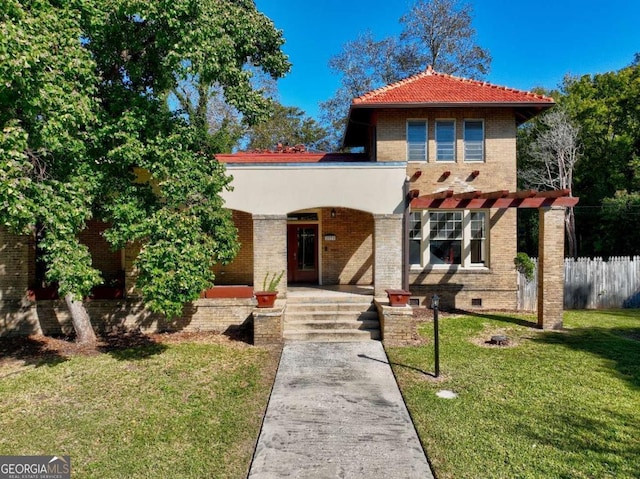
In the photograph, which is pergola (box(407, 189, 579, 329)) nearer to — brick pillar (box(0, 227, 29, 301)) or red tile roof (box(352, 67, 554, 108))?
red tile roof (box(352, 67, 554, 108))

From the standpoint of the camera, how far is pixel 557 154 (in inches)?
869

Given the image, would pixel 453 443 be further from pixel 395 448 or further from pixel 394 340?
pixel 394 340

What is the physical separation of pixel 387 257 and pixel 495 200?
127 inches

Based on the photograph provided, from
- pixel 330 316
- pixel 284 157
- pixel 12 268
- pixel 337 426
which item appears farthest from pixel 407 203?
pixel 12 268

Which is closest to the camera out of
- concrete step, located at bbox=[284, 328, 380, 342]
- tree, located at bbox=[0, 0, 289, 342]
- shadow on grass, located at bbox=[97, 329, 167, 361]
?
tree, located at bbox=[0, 0, 289, 342]

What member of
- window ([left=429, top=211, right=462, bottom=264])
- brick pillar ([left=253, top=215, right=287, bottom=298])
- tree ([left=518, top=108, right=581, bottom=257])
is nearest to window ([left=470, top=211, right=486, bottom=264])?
window ([left=429, top=211, right=462, bottom=264])

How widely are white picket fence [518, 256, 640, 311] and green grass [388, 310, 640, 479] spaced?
4452 mm

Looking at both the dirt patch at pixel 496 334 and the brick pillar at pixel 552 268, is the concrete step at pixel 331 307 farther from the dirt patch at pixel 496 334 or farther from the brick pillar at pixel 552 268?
the brick pillar at pixel 552 268

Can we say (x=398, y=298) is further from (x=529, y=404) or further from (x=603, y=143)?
(x=603, y=143)

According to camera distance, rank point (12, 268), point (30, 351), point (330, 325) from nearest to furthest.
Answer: point (30, 351), point (330, 325), point (12, 268)

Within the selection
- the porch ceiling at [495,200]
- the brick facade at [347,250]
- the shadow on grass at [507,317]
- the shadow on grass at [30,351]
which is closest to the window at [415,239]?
the brick facade at [347,250]

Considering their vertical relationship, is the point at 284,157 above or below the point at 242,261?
above

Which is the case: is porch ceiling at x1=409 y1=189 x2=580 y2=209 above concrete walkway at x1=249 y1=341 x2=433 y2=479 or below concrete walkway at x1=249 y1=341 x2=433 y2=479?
above

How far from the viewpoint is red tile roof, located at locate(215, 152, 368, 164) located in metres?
13.5
